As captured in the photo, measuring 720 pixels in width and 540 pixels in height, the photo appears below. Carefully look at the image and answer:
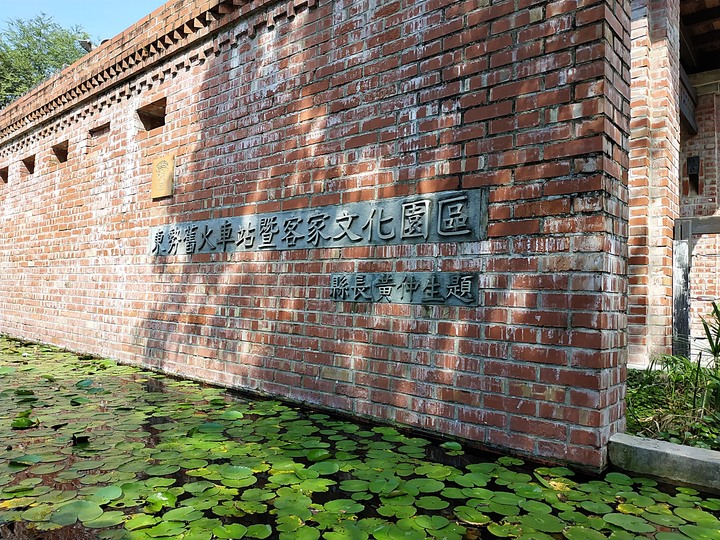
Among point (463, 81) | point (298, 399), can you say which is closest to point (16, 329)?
point (298, 399)

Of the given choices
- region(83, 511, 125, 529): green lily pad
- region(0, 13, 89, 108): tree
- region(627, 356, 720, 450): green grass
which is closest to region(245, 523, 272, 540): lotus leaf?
region(83, 511, 125, 529): green lily pad

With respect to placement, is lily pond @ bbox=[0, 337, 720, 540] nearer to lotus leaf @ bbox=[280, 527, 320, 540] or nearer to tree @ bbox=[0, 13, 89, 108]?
lotus leaf @ bbox=[280, 527, 320, 540]

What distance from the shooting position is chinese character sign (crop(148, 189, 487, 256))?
8.86 feet

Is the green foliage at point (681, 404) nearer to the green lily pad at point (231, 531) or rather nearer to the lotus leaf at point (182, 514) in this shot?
the green lily pad at point (231, 531)

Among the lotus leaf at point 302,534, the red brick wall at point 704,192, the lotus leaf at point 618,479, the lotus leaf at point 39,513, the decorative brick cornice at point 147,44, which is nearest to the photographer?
the lotus leaf at point 302,534

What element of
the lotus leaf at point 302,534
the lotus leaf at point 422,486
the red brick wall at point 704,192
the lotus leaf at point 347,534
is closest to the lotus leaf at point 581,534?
the lotus leaf at point 422,486

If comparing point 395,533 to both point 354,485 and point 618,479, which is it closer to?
point 354,485

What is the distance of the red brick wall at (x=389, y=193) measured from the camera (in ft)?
7.62

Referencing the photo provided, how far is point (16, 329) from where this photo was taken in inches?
281

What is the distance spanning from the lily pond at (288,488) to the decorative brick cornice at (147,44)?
9.60ft

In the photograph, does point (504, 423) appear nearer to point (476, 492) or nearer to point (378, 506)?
point (476, 492)

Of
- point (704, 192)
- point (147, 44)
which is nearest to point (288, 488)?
point (147, 44)

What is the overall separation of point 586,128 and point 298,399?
7.68 ft

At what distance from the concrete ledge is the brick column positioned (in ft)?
7.40
